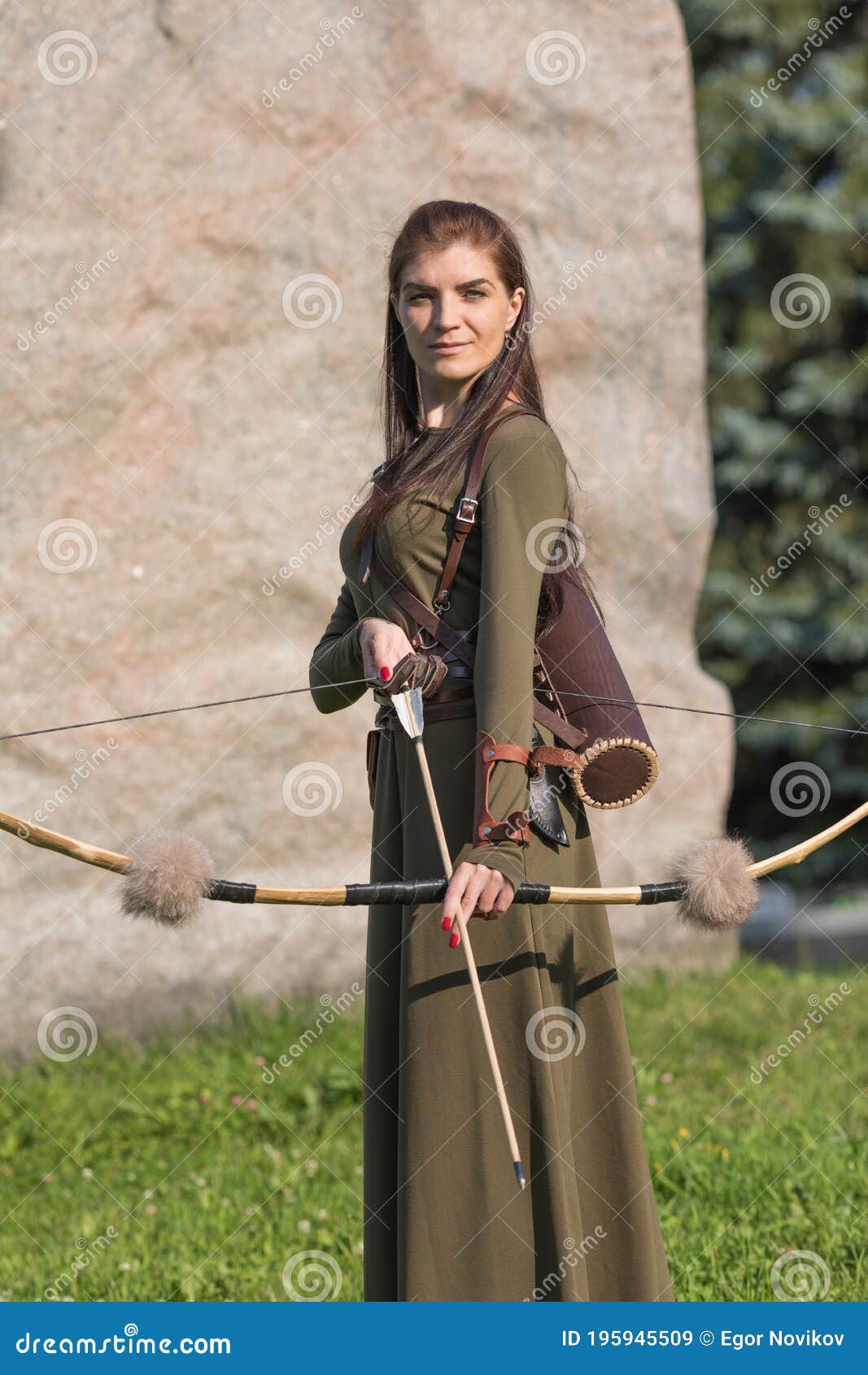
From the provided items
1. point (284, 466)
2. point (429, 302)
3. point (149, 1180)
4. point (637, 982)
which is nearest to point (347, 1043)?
point (149, 1180)

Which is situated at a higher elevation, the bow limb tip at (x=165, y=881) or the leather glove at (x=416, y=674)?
the leather glove at (x=416, y=674)

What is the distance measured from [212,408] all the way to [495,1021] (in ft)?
12.9

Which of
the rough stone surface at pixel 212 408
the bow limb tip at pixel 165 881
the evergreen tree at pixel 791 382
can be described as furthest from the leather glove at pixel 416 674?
the evergreen tree at pixel 791 382

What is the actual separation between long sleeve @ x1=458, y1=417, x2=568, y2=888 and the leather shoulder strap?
0.04 feet

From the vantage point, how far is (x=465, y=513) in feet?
7.96

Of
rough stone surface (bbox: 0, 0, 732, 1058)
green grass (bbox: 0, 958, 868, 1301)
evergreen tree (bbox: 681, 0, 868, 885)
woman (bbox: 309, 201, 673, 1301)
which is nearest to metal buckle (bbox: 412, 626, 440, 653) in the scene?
woman (bbox: 309, 201, 673, 1301)

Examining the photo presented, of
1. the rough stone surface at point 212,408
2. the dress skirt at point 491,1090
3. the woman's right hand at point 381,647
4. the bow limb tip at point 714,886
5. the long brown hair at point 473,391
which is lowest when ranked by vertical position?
the dress skirt at point 491,1090

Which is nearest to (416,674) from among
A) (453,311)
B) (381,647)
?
(381,647)

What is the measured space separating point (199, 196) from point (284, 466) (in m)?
1.12

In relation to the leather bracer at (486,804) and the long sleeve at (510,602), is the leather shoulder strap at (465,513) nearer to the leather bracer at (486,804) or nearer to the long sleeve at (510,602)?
the long sleeve at (510,602)

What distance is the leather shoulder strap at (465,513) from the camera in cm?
242

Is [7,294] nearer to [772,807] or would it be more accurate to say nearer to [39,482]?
[39,482]

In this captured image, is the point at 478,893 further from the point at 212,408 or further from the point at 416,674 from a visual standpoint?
the point at 212,408

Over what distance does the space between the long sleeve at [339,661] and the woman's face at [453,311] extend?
475 millimetres
